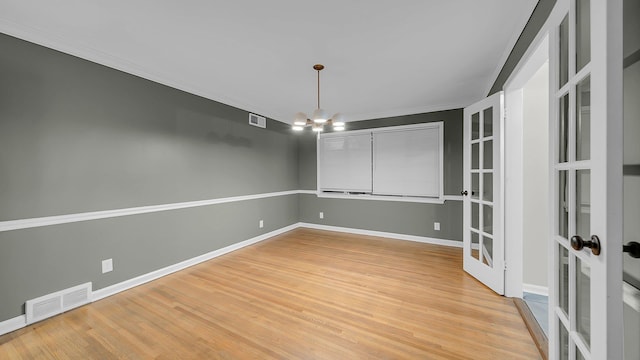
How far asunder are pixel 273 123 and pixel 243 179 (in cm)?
135

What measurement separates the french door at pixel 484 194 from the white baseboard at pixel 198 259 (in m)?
1.22

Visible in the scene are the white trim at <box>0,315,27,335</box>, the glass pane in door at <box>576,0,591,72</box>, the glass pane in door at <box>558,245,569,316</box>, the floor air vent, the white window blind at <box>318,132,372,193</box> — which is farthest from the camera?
the white window blind at <box>318,132,372,193</box>

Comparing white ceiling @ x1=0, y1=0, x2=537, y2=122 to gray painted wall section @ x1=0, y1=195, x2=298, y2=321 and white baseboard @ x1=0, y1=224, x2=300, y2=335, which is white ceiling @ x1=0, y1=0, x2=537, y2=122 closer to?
gray painted wall section @ x1=0, y1=195, x2=298, y2=321

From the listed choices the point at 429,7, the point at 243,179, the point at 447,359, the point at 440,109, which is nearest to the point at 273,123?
the point at 243,179

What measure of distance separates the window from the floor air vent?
3820mm

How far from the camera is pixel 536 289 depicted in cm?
246

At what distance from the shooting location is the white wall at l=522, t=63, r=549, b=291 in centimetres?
243

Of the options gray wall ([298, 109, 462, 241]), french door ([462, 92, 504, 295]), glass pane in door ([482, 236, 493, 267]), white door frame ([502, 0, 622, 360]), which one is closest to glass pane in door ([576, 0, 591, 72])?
A: white door frame ([502, 0, 622, 360])

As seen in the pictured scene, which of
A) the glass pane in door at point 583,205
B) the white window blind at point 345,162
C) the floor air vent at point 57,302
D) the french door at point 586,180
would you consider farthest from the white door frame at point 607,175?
the white window blind at point 345,162

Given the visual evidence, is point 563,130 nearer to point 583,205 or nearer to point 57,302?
point 583,205

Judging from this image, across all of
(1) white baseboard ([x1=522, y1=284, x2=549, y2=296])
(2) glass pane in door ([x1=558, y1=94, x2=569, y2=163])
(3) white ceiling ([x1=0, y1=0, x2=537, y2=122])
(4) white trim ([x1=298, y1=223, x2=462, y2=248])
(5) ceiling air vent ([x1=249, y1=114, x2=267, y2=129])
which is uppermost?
(3) white ceiling ([x1=0, y1=0, x2=537, y2=122])

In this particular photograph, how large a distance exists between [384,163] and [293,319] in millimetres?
3302

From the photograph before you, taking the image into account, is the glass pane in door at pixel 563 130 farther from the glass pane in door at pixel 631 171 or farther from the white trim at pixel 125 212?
the white trim at pixel 125 212

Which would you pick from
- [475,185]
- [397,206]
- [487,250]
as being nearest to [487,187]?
[475,185]
